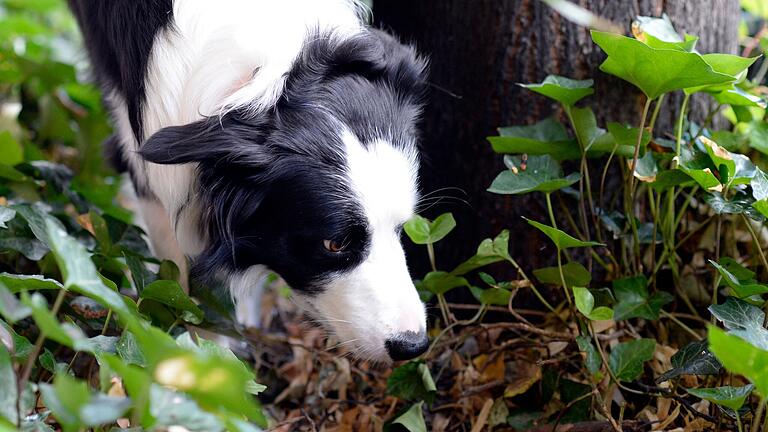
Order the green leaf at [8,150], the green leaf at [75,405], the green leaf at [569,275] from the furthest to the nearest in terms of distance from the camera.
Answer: the green leaf at [8,150], the green leaf at [569,275], the green leaf at [75,405]

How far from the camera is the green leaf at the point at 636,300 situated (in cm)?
179

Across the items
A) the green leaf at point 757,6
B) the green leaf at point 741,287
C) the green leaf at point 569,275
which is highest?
the green leaf at point 757,6

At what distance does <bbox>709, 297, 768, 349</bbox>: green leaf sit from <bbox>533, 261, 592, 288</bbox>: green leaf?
34cm

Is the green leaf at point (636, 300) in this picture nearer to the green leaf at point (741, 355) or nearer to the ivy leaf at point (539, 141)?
the ivy leaf at point (539, 141)

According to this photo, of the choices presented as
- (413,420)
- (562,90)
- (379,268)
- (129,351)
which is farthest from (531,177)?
(129,351)

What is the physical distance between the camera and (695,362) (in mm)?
1563

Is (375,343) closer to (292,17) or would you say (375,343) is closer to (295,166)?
(295,166)

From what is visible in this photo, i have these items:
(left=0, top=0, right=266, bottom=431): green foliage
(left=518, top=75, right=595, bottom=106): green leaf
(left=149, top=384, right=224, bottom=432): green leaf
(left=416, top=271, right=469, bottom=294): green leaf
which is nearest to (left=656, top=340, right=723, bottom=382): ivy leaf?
(left=416, top=271, right=469, bottom=294): green leaf

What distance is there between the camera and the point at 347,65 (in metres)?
1.88

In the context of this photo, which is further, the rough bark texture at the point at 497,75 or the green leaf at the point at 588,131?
the rough bark texture at the point at 497,75

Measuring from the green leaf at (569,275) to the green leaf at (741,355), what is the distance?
0.66 meters

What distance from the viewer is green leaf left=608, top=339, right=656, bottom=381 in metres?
1.68

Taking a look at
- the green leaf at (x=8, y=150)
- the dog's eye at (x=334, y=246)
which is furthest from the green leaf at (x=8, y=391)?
the green leaf at (x=8, y=150)

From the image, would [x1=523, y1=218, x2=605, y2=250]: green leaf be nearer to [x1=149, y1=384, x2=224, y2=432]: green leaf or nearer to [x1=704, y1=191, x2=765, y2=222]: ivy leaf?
[x1=704, y1=191, x2=765, y2=222]: ivy leaf
